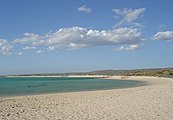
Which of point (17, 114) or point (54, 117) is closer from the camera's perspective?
point (54, 117)

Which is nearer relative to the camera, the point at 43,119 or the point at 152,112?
the point at 43,119

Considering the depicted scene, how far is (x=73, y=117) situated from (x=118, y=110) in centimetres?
263

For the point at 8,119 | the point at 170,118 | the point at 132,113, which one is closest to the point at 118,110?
the point at 132,113

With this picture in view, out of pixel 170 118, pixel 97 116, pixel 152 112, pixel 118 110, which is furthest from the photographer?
pixel 118 110

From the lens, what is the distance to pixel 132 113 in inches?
492

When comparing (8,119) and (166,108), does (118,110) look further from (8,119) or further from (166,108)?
(8,119)

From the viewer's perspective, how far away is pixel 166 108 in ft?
44.6

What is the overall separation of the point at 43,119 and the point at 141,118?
3788 mm

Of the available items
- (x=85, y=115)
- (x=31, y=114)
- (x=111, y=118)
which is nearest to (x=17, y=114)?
(x=31, y=114)

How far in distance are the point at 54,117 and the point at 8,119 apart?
180 centimetres

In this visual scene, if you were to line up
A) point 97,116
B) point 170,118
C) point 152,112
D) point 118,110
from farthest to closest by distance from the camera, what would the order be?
1. point 118,110
2. point 152,112
3. point 97,116
4. point 170,118

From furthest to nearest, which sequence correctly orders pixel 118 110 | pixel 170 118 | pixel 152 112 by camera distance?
pixel 118 110 → pixel 152 112 → pixel 170 118

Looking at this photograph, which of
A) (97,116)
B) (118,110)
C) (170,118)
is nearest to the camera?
(170,118)

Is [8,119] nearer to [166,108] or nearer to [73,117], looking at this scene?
[73,117]
